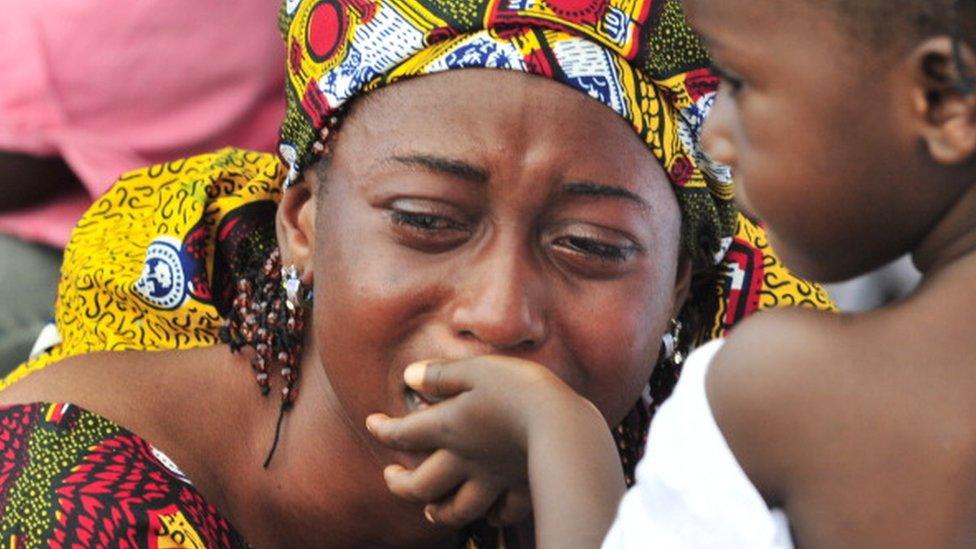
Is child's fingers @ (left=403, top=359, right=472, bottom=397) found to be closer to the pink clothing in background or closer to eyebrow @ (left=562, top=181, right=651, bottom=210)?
eyebrow @ (left=562, top=181, right=651, bottom=210)

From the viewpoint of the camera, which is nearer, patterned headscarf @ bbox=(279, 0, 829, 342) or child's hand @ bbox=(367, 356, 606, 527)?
child's hand @ bbox=(367, 356, 606, 527)

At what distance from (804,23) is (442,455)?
0.73 metres

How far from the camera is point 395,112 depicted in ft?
7.47

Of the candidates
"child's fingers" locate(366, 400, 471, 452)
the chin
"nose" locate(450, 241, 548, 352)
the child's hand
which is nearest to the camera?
the chin

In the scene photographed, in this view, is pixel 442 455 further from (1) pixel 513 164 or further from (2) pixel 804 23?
(2) pixel 804 23

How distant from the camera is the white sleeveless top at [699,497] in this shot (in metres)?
1.46

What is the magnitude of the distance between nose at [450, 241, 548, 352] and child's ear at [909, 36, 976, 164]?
73 cm

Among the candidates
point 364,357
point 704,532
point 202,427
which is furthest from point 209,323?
Answer: point 704,532

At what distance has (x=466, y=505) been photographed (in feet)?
6.54

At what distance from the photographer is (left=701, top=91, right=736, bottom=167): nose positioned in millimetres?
1560

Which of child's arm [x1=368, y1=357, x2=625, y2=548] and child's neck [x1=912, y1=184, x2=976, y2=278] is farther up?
child's neck [x1=912, y1=184, x2=976, y2=278]

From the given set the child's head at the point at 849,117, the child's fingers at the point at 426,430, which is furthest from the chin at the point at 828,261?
the child's fingers at the point at 426,430

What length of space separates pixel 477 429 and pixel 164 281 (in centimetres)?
85

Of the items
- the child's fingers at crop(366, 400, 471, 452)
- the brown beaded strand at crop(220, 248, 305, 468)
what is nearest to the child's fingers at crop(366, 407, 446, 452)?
the child's fingers at crop(366, 400, 471, 452)
